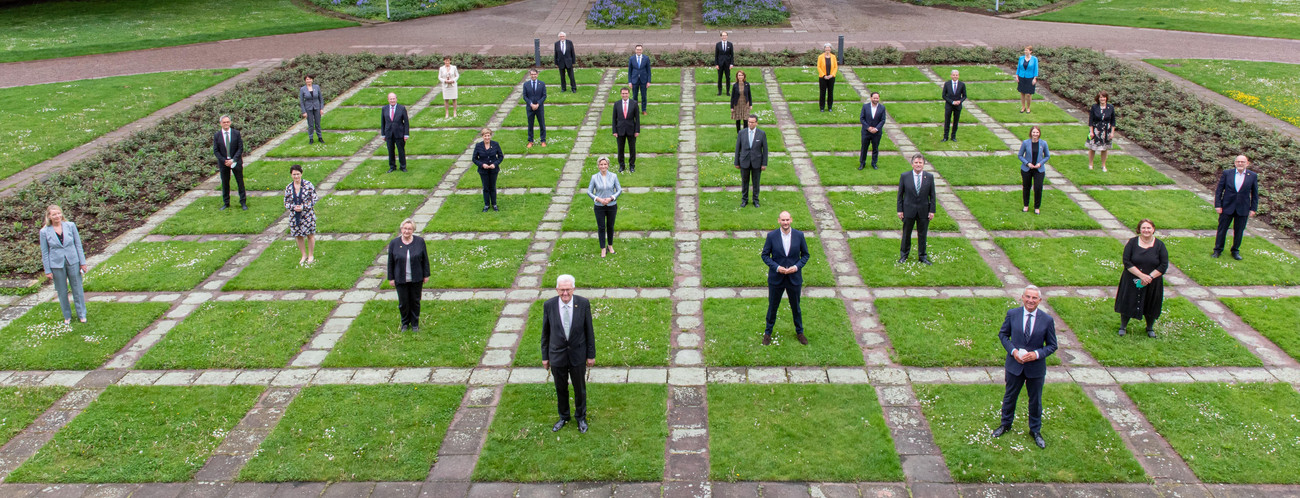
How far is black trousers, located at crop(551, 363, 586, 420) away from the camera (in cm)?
980

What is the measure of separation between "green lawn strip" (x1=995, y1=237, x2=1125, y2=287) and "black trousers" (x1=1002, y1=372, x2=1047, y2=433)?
5025 mm

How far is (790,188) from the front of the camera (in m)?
19.2

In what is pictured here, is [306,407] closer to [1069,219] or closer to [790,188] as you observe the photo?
[790,188]

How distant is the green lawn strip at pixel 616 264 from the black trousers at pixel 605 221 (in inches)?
13.1

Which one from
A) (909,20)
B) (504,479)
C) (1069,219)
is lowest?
(504,479)

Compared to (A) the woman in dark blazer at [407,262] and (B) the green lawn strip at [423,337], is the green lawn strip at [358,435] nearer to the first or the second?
(B) the green lawn strip at [423,337]

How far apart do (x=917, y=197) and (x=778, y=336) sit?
3.95 m

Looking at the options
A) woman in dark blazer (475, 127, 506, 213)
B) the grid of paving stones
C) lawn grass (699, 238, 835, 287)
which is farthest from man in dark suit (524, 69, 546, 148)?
lawn grass (699, 238, 835, 287)

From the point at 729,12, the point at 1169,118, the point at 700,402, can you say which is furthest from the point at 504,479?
the point at 729,12

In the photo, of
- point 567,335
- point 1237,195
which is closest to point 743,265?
point 567,335

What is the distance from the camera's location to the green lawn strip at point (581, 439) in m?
9.40

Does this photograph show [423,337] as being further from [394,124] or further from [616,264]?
[394,124]

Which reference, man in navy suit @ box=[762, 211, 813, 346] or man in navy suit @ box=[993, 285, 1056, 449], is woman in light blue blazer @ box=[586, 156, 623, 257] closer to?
man in navy suit @ box=[762, 211, 813, 346]

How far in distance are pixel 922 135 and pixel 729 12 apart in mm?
19730
